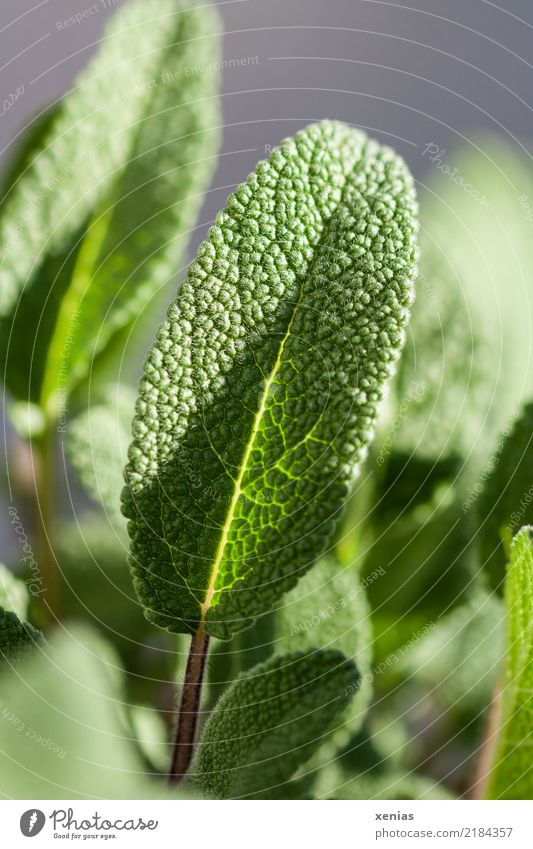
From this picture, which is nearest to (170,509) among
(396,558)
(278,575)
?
(278,575)

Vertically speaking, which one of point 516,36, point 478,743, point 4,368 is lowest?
point 478,743

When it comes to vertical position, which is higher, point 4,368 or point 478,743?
point 4,368

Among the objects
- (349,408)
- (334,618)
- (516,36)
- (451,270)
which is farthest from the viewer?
(516,36)

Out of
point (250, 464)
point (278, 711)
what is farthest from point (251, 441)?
point (278, 711)

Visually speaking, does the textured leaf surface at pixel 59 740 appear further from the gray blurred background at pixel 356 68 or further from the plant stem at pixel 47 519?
the gray blurred background at pixel 356 68

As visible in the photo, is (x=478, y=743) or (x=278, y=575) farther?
(x=478, y=743)

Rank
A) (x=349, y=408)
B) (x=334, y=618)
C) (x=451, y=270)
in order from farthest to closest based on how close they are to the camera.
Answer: (x=451, y=270)
(x=334, y=618)
(x=349, y=408)

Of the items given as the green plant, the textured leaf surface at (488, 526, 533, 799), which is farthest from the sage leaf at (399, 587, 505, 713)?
the textured leaf surface at (488, 526, 533, 799)

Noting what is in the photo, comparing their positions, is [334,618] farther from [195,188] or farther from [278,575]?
[195,188]
